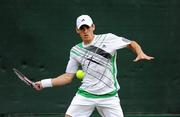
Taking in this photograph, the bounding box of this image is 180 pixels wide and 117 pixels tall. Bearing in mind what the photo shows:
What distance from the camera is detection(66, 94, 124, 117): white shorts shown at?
673 cm

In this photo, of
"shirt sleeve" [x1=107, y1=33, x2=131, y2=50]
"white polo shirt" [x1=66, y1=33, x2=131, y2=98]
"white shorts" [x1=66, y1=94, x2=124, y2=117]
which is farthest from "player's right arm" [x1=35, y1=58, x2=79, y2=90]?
"shirt sleeve" [x1=107, y1=33, x2=131, y2=50]

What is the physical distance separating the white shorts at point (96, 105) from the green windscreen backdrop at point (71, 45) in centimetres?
165

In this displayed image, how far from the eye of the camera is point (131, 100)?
28.1 ft

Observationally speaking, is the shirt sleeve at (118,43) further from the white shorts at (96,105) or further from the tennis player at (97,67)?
the white shorts at (96,105)

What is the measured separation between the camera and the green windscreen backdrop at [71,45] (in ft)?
27.2

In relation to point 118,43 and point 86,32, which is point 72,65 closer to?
point 86,32

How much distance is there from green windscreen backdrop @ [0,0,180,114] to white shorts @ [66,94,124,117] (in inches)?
65.0

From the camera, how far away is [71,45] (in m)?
8.39

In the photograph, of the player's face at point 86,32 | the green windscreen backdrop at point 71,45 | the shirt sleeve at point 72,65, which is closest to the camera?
the player's face at point 86,32

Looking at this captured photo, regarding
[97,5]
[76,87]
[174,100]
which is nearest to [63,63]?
[76,87]

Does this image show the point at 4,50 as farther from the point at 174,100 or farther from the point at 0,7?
the point at 174,100

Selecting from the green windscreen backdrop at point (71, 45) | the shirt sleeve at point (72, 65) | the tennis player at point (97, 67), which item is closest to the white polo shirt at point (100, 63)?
the tennis player at point (97, 67)

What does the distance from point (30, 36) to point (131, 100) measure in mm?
1614

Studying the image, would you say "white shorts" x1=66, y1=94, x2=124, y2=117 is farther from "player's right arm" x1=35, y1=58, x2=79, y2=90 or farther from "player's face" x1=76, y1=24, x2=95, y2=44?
"player's face" x1=76, y1=24, x2=95, y2=44
